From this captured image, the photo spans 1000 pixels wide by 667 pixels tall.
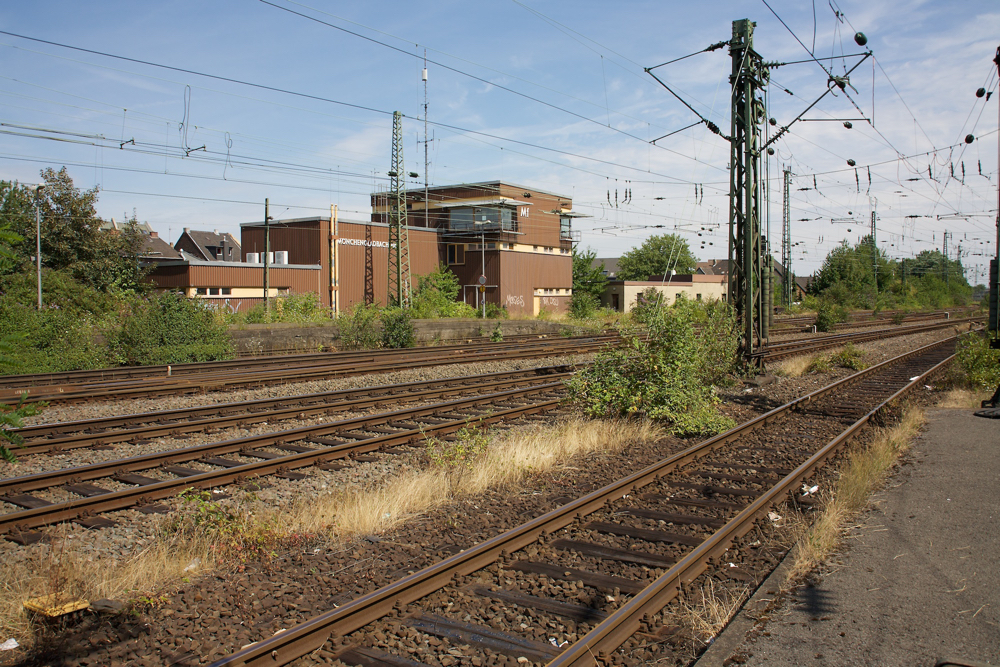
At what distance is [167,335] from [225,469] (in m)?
14.4

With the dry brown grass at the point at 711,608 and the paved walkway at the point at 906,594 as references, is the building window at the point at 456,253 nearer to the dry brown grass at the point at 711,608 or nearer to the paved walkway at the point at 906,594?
the paved walkway at the point at 906,594

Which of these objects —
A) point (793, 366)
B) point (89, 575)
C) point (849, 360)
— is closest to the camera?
point (89, 575)

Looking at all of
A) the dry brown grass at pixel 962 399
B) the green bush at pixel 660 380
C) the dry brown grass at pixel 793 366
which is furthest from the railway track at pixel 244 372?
the dry brown grass at pixel 962 399

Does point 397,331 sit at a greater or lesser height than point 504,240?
lesser

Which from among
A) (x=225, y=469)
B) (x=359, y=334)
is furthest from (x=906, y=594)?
(x=359, y=334)

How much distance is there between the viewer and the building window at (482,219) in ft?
170

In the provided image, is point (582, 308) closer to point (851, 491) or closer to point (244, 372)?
point (244, 372)

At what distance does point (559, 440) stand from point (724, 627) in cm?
543

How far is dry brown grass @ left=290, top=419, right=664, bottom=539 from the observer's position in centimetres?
670

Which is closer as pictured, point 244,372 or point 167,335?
point 244,372

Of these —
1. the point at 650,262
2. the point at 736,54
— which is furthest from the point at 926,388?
the point at 650,262

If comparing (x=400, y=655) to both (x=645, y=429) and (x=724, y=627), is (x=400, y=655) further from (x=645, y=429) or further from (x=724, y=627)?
(x=645, y=429)

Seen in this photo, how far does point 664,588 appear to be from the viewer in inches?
199

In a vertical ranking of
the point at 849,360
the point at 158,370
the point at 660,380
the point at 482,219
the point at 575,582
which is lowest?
the point at 575,582
